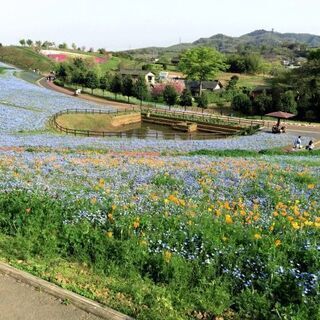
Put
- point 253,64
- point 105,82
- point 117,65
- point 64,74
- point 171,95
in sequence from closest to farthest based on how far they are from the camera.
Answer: point 171,95 → point 105,82 → point 64,74 → point 253,64 → point 117,65

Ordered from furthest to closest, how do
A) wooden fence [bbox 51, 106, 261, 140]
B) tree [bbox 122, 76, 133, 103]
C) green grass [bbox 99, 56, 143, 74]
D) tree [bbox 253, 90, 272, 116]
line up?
green grass [bbox 99, 56, 143, 74]
tree [bbox 122, 76, 133, 103]
tree [bbox 253, 90, 272, 116]
wooden fence [bbox 51, 106, 261, 140]

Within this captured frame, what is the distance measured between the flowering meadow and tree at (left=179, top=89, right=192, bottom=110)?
70354 millimetres

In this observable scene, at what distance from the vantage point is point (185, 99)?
86375mm

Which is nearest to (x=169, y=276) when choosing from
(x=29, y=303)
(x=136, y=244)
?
(x=136, y=244)

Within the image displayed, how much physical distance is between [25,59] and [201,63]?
91.0 meters

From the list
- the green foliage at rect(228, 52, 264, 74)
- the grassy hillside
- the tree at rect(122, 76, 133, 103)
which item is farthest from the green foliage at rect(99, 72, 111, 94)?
the green foliage at rect(228, 52, 264, 74)

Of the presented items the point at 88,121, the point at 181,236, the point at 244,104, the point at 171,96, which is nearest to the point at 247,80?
the point at 244,104

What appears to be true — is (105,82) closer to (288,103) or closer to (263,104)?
(263,104)

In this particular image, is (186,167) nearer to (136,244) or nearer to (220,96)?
(136,244)

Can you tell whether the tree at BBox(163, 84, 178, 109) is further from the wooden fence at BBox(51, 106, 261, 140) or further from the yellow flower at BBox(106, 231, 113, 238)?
the yellow flower at BBox(106, 231, 113, 238)

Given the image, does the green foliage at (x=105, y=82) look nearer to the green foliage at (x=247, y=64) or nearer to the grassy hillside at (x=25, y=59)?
the grassy hillside at (x=25, y=59)

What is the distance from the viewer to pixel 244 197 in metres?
13.6

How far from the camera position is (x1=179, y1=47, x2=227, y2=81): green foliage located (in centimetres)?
11756

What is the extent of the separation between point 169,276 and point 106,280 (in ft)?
4.30
